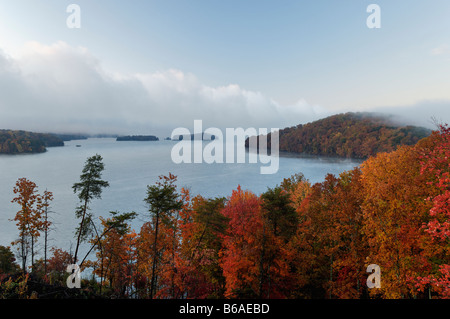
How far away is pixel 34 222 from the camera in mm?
25797

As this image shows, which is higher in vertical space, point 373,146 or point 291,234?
point 373,146

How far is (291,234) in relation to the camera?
74.1ft

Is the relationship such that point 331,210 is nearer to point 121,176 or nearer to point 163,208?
point 163,208

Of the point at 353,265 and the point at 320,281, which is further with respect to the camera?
the point at 320,281

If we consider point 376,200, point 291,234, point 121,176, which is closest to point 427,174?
point 376,200

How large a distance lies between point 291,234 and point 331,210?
4.46 m
